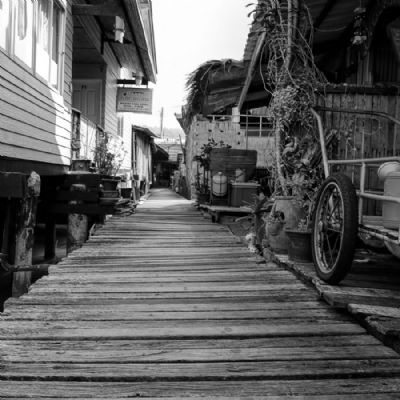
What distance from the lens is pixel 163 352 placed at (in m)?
2.10

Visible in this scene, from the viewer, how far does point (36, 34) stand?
617 cm

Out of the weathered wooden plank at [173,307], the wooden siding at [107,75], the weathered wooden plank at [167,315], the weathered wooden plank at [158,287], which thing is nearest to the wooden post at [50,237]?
the wooden siding at [107,75]

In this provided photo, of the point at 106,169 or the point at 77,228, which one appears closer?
the point at 77,228

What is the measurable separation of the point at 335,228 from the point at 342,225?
1.01 feet

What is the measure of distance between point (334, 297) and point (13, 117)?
4.40 m

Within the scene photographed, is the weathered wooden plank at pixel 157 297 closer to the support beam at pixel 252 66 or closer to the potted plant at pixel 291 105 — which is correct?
the potted plant at pixel 291 105

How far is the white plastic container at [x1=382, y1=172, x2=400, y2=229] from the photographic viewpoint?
282 centimetres

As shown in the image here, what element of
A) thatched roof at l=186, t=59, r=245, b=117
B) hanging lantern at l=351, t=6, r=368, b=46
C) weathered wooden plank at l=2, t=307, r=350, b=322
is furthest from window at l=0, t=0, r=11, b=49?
thatched roof at l=186, t=59, r=245, b=117

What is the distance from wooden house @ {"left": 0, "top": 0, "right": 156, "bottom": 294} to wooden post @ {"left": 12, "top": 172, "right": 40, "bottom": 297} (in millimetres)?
12

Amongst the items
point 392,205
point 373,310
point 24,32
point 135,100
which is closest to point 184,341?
point 373,310

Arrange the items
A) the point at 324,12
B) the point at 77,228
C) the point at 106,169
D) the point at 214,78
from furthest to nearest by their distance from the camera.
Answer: the point at 214,78 → the point at 106,169 → the point at 77,228 → the point at 324,12

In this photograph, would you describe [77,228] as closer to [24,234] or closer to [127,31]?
[24,234]

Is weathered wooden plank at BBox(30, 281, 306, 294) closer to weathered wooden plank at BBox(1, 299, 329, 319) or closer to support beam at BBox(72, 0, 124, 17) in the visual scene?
weathered wooden plank at BBox(1, 299, 329, 319)

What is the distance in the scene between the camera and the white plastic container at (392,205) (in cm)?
282
